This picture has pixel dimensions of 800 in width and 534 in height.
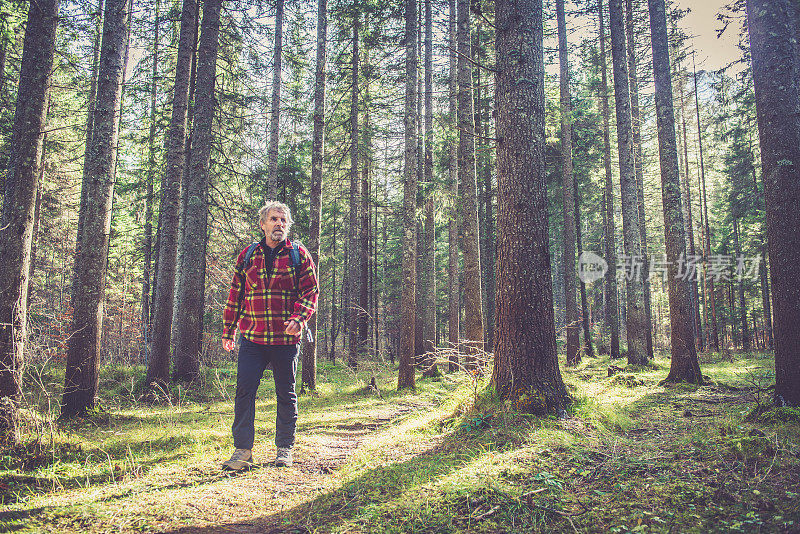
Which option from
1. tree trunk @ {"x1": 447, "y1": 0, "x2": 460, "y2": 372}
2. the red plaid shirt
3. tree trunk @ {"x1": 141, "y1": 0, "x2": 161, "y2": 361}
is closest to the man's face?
the red plaid shirt

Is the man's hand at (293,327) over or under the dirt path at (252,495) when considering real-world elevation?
over

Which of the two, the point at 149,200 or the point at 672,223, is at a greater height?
the point at 149,200

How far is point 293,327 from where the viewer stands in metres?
3.87

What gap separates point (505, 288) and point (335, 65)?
553 inches

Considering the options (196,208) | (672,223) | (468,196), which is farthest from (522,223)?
(196,208)

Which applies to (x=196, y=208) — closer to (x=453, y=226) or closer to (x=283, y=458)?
(x=283, y=458)

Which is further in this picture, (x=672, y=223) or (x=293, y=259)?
(x=672, y=223)

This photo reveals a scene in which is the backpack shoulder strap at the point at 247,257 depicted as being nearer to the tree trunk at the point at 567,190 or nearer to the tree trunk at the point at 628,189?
the tree trunk at the point at 628,189

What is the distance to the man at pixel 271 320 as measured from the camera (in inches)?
156

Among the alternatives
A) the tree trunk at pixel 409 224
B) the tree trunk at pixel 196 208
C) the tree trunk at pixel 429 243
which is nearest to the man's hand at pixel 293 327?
the tree trunk at pixel 409 224

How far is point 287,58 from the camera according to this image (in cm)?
1270

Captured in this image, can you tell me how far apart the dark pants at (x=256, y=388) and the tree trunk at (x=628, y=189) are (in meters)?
11.6

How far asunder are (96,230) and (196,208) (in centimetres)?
336

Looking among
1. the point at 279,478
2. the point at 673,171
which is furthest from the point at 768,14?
the point at 279,478
